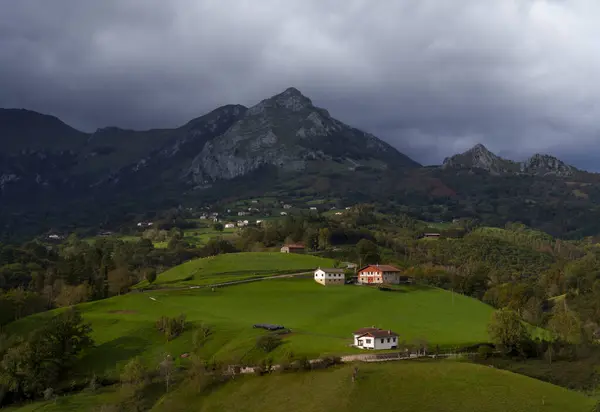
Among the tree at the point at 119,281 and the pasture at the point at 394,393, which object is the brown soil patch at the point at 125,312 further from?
the pasture at the point at 394,393

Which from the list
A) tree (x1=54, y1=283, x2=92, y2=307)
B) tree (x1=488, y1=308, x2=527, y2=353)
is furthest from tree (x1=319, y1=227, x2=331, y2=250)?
tree (x1=488, y1=308, x2=527, y2=353)

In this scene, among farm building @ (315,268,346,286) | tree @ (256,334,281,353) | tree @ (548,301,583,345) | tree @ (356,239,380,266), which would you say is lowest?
tree @ (548,301,583,345)

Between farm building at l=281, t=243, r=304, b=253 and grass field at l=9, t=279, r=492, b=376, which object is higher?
farm building at l=281, t=243, r=304, b=253

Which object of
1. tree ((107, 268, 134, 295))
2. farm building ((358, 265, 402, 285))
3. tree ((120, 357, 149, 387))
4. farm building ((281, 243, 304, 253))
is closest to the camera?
tree ((120, 357, 149, 387))

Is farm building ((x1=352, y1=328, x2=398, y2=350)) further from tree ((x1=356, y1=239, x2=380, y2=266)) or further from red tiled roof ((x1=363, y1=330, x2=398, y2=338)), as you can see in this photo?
tree ((x1=356, y1=239, x2=380, y2=266))

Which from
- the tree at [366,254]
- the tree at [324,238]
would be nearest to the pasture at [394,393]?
the tree at [366,254]

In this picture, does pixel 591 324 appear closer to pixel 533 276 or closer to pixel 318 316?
pixel 318 316

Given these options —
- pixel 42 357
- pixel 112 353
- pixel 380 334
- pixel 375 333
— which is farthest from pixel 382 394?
pixel 42 357
